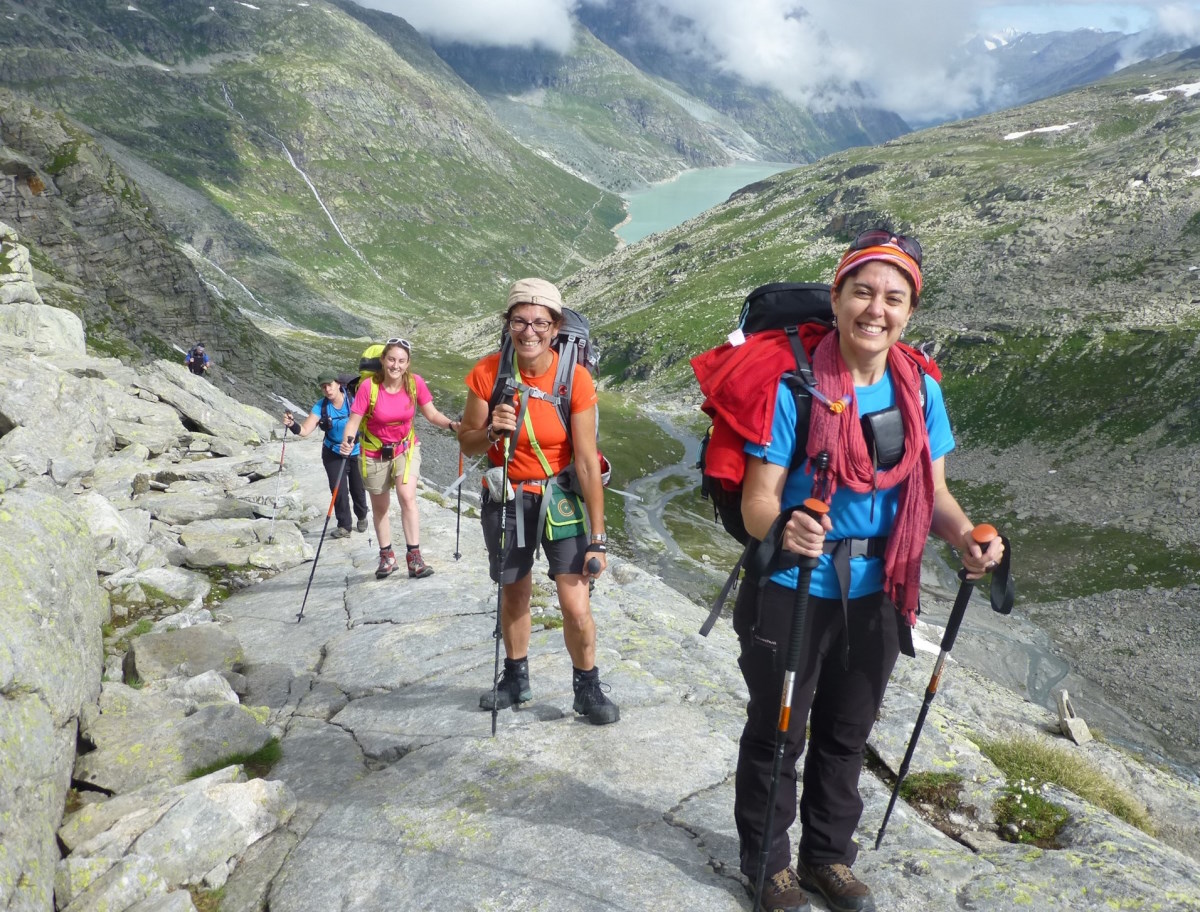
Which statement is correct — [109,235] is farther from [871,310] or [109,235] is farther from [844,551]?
[844,551]

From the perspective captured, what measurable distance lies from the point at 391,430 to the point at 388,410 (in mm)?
360

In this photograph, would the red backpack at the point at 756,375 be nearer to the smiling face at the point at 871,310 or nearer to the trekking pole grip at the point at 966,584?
the smiling face at the point at 871,310

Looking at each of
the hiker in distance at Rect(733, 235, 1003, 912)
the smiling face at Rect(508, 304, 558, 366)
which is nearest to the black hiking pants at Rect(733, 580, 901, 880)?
the hiker in distance at Rect(733, 235, 1003, 912)

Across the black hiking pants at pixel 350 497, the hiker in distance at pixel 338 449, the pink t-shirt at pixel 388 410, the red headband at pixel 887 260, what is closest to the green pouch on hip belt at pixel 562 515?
the red headband at pixel 887 260

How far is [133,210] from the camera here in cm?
6341

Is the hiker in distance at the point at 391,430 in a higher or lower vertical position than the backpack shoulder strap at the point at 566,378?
lower

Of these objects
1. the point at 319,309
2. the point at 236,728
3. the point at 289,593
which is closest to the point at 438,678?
the point at 236,728

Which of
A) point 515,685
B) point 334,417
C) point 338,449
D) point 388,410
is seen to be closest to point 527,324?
point 515,685

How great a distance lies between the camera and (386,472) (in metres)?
13.1

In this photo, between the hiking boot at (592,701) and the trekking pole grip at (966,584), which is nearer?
the trekking pole grip at (966,584)

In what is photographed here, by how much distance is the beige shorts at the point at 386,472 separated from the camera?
12944 millimetres

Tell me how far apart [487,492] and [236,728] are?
3.56m

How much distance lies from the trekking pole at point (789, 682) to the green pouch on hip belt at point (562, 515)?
300cm

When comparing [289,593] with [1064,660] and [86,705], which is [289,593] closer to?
[86,705]
